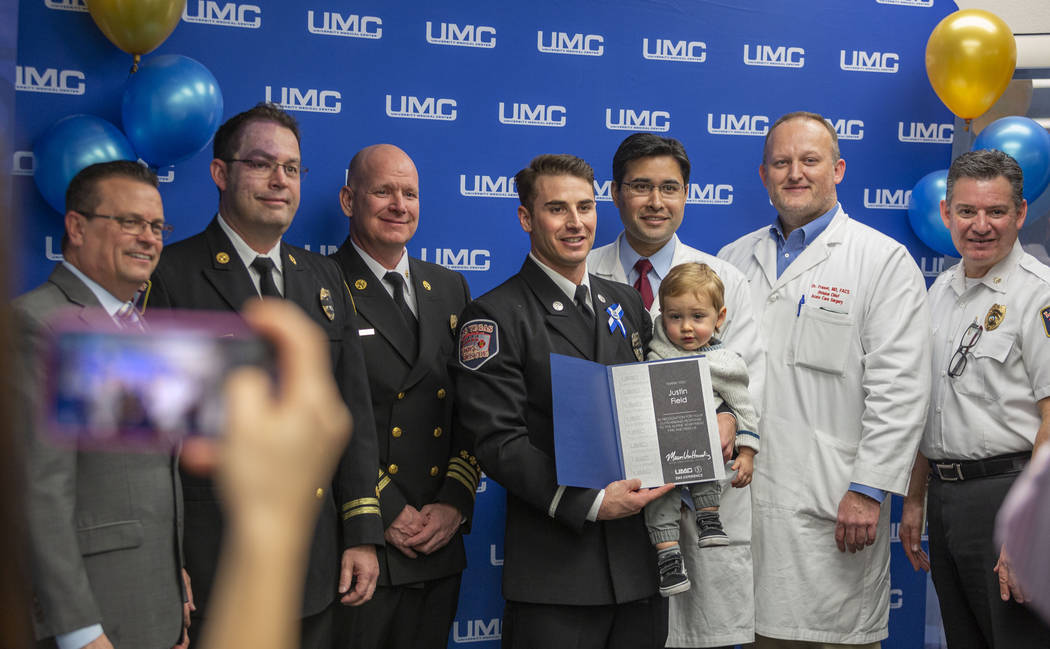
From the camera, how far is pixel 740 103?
14.7 ft

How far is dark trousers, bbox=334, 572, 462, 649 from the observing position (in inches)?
123

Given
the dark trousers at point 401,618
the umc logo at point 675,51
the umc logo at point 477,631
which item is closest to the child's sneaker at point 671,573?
the dark trousers at point 401,618

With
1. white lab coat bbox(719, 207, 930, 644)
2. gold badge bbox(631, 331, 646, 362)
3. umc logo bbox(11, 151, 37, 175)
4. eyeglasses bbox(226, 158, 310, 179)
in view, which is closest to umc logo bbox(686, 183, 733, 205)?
white lab coat bbox(719, 207, 930, 644)

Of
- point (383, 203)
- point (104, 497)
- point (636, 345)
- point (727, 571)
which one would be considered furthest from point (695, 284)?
point (104, 497)

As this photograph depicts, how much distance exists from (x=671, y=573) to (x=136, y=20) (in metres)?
2.59

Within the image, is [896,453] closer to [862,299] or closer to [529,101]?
[862,299]

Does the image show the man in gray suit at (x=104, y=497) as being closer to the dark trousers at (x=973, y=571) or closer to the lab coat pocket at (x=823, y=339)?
the lab coat pocket at (x=823, y=339)

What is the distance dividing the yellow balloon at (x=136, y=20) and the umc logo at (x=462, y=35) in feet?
3.44

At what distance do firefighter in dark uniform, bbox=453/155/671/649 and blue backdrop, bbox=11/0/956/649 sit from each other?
116 cm

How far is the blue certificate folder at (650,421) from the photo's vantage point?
2.89 m

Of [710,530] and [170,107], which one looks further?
[170,107]

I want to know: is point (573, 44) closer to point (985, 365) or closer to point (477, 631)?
point (985, 365)

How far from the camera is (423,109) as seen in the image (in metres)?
4.11

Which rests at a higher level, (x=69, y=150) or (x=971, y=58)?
(x=971, y=58)
